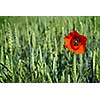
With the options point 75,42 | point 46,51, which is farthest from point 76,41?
point 46,51

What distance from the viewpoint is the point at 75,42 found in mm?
1911

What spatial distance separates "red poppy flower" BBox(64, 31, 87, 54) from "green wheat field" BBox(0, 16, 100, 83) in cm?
2

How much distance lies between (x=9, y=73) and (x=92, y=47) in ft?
1.88

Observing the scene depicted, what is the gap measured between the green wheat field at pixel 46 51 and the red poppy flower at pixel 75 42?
24mm

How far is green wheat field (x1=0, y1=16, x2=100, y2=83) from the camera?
1.88 m

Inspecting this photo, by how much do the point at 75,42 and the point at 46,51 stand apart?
202 mm

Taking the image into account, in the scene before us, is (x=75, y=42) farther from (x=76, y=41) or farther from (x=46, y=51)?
(x=46, y=51)

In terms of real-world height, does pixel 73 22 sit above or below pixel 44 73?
above

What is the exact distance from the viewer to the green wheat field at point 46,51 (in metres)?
1.88
